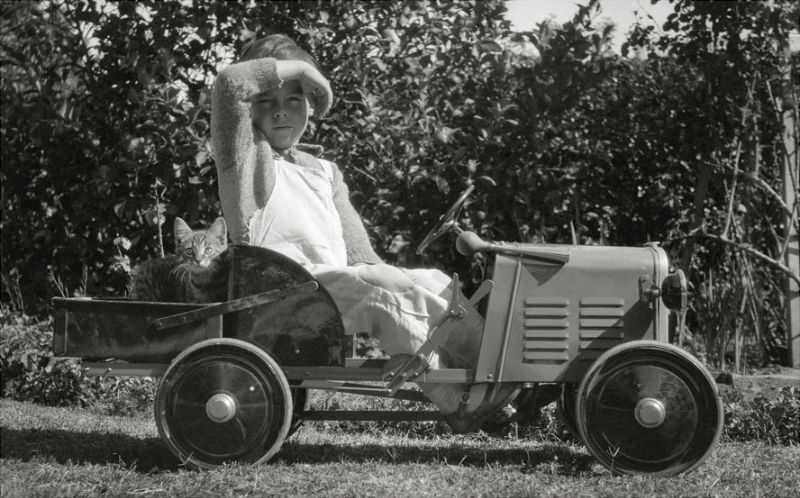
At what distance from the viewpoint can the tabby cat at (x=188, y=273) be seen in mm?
3816

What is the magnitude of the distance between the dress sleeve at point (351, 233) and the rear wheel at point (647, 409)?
1.36 metres

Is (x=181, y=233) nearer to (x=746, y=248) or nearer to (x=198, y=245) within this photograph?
Answer: (x=198, y=245)

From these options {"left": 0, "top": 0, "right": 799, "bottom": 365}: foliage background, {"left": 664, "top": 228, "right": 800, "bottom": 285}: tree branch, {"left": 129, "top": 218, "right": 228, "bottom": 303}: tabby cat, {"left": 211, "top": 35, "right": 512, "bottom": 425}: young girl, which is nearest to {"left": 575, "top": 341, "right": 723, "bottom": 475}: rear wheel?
{"left": 211, "top": 35, "right": 512, "bottom": 425}: young girl

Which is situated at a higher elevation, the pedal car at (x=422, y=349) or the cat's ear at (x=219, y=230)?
the cat's ear at (x=219, y=230)

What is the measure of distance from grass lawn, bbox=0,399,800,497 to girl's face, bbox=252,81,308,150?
1.53 metres

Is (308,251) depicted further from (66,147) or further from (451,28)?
(66,147)

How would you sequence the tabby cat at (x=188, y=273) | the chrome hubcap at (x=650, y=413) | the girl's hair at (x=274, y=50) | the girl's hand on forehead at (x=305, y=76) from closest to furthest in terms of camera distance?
1. the chrome hubcap at (x=650, y=413)
2. the tabby cat at (x=188, y=273)
3. the girl's hand on forehead at (x=305, y=76)
4. the girl's hair at (x=274, y=50)

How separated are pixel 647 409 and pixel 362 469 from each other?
1.23 metres

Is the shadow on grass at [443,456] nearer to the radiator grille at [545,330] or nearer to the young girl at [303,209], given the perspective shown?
the young girl at [303,209]

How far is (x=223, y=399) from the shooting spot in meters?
3.65

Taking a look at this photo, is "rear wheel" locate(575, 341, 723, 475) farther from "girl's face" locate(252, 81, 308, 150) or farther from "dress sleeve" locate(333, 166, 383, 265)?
"girl's face" locate(252, 81, 308, 150)

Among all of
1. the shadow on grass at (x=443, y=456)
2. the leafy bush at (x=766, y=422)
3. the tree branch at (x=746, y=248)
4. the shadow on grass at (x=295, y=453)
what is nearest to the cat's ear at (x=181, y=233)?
the shadow on grass at (x=295, y=453)

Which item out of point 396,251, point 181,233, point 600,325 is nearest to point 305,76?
point 181,233

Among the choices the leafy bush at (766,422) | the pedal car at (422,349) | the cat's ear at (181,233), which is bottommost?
the leafy bush at (766,422)
